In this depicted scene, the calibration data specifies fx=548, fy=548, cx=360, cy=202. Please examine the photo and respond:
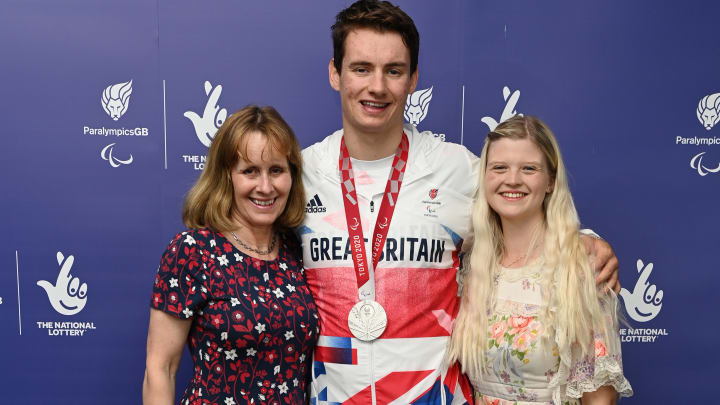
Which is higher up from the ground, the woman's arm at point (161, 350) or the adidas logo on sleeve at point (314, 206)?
the adidas logo on sleeve at point (314, 206)

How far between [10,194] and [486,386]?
227 centimetres

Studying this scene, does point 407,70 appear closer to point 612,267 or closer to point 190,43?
point 612,267

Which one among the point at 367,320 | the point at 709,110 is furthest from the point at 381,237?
the point at 709,110

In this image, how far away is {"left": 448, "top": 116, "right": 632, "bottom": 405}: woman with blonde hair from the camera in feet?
5.65

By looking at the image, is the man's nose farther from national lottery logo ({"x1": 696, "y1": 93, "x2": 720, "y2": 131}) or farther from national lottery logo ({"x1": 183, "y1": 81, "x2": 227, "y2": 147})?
national lottery logo ({"x1": 696, "y1": 93, "x2": 720, "y2": 131})

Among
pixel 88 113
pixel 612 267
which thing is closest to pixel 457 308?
pixel 612 267

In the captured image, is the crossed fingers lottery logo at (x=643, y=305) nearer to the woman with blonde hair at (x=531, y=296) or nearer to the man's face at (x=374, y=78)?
the woman with blonde hair at (x=531, y=296)

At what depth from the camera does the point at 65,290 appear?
260 cm

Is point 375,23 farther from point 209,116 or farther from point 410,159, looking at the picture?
point 209,116

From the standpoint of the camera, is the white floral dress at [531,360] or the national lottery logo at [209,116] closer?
the white floral dress at [531,360]

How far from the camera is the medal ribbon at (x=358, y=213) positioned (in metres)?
1.86

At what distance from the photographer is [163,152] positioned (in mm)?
2586

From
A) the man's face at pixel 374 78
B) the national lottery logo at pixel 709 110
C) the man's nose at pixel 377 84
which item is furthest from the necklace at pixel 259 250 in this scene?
the national lottery logo at pixel 709 110

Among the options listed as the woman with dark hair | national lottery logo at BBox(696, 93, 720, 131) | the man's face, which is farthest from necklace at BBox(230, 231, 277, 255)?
national lottery logo at BBox(696, 93, 720, 131)
